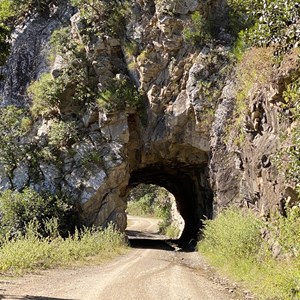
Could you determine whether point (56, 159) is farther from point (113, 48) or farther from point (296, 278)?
point (296, 278)

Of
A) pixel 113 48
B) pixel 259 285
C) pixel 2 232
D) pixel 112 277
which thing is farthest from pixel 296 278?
pixel 113 48

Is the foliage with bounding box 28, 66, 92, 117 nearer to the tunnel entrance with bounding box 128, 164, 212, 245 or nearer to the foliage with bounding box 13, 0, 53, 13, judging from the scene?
the tunnel entrance with bounding box 128, 164, 212, 245

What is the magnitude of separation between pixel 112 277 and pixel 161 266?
2796mm

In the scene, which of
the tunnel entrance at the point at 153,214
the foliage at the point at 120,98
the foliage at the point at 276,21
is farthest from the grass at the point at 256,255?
the tunnel entrance at the point at 153,214

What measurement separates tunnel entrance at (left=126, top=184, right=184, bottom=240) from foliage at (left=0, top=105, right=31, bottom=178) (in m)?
14.0

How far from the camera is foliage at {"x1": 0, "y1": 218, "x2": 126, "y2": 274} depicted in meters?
10.2

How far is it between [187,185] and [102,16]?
37.9 feet

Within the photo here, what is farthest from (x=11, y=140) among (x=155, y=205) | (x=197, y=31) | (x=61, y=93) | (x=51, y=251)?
(x=155, y=205)

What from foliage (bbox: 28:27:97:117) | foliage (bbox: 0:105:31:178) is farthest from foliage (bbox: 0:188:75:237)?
foliage (bbox: 28:27:97:117)

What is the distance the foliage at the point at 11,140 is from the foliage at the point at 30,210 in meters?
2.04

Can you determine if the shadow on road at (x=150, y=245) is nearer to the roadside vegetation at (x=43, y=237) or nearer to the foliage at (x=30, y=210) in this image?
the roadside vegetation at (x=43, y=237)

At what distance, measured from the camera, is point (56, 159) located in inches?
801

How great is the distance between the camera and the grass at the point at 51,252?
1013 centimetres

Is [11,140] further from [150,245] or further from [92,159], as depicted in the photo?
[150,245]
